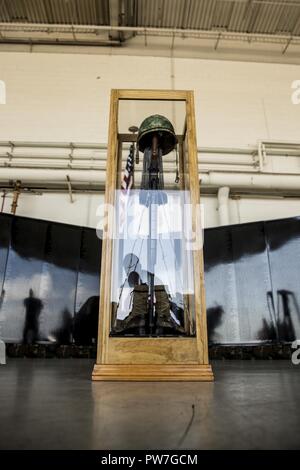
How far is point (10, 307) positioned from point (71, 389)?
2.05 metres

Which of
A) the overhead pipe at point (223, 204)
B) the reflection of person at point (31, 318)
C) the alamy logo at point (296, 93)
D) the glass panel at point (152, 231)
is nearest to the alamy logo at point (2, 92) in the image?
the reflection of person at point (31, 318)

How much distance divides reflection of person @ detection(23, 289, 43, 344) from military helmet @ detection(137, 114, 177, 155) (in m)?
1.91

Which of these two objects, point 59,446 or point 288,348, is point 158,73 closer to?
point 288,348

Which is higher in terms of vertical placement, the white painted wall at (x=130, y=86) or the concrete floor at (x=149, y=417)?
the white painted wall at (x=130, y=86)

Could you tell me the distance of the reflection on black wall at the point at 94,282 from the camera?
2.83m

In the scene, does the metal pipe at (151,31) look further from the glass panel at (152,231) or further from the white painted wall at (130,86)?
the glass panel at (152,231)

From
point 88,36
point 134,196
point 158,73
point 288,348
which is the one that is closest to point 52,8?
point 88,36

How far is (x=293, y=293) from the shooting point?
9.46 ft

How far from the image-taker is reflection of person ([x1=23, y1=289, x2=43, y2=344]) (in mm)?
2777

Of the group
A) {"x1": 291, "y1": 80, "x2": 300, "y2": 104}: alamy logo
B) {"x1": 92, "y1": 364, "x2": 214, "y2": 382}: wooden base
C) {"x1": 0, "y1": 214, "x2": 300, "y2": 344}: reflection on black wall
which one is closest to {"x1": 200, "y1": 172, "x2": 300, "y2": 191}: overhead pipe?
{"x1": 0, "y1": 214, "x2": 300, "y2": 344}: reflection on black wall

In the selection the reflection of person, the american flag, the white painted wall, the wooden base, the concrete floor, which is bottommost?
the concrete floor

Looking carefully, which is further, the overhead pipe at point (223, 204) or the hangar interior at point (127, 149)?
the overhead pipe at point (223, 204)

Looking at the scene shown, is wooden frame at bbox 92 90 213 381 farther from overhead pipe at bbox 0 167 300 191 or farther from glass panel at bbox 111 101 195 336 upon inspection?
overhead pipe at bbox 0 167 300 191

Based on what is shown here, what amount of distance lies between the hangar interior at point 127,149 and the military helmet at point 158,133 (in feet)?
0.20
